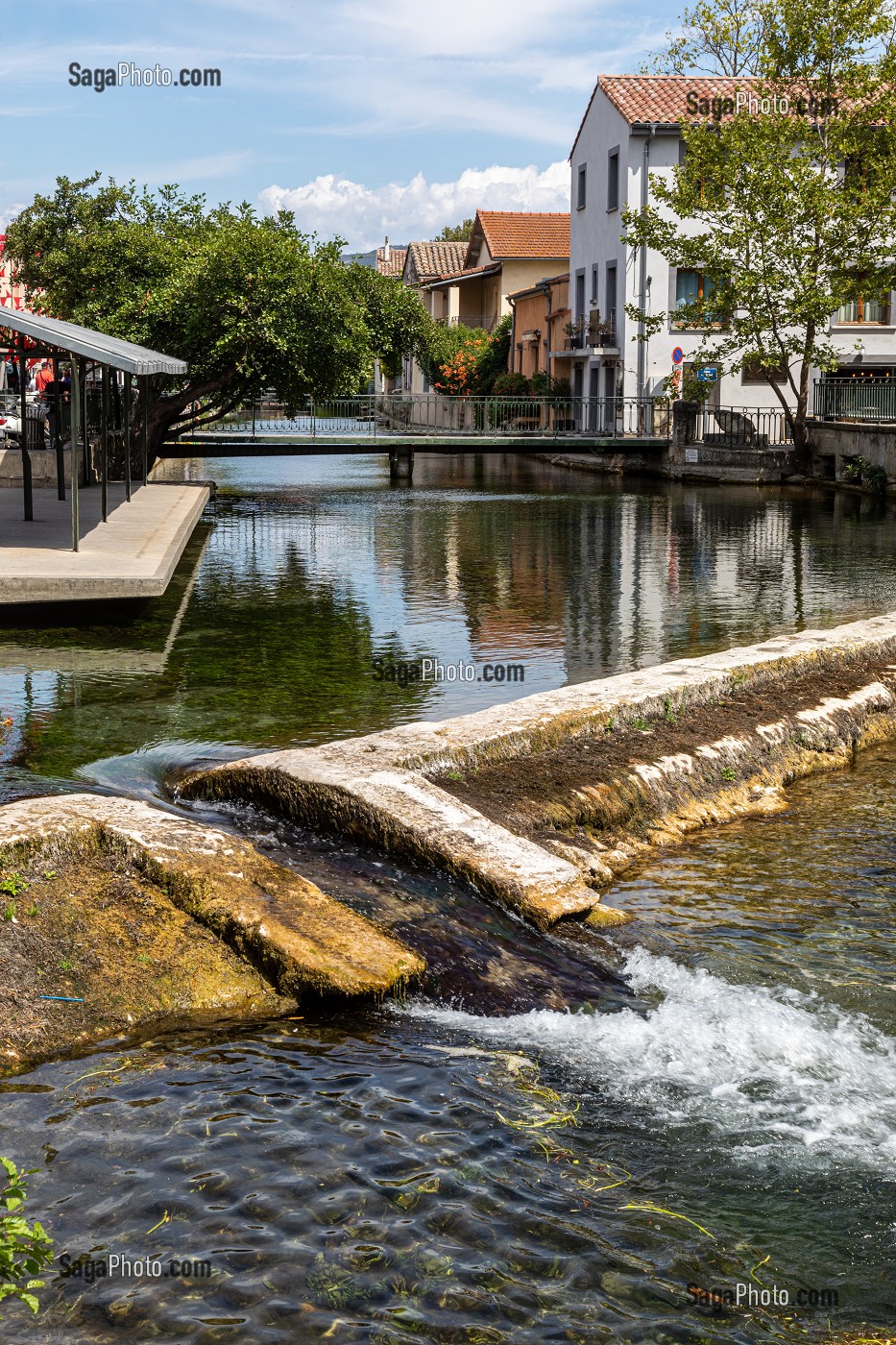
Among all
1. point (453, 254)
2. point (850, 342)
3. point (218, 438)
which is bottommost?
point (218, 438)

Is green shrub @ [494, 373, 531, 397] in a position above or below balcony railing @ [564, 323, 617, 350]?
below

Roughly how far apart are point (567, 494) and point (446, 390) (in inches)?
1221

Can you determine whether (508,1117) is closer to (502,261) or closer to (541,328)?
(541,328)

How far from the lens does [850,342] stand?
45312mm

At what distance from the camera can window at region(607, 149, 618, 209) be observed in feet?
151

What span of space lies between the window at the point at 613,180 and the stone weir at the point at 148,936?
43250mm

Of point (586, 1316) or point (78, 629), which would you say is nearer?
point (586, 1316)

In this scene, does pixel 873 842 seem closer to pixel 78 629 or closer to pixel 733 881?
pixel 733 881

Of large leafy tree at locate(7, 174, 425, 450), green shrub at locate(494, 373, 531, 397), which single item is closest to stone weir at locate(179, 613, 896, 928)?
large leafy tree at locate(7, 174, 425, 450)

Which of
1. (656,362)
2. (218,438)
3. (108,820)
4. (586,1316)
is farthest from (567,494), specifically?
(586,1316)

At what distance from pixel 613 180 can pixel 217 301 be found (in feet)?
70.8

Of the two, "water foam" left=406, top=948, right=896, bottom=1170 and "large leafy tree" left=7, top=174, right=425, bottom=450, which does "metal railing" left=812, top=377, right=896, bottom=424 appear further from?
"water foam" left=406, top=948, right=896, bottom=1170

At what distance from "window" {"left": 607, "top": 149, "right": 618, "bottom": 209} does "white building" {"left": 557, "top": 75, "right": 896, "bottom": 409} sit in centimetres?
3

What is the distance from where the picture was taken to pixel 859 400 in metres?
36.1
